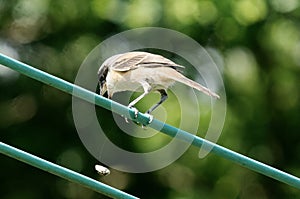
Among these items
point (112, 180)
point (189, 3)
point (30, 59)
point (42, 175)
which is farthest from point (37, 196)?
point (189, 3)

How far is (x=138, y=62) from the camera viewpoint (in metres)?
3.86

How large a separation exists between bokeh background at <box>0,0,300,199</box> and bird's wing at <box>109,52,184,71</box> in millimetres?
1694

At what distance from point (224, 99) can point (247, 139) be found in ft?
1.74

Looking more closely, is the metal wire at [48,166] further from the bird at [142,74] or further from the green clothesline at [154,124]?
the bird at [142,74]

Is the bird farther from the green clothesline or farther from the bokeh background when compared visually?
the bokeh background

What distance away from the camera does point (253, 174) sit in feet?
21.2

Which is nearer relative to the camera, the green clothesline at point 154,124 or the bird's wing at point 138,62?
the green clothesline at point 154,124

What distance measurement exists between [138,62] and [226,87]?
2125 mm

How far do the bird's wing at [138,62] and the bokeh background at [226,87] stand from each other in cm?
169

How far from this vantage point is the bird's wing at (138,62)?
379 cm

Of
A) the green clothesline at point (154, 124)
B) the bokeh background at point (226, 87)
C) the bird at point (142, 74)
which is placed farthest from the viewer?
the bokeh background at point (226, 87)

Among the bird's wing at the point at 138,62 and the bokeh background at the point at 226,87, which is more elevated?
the bird's wing at the point at 138,62

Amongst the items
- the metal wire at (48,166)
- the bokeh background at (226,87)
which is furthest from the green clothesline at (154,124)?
the bokeh background at (226,87)

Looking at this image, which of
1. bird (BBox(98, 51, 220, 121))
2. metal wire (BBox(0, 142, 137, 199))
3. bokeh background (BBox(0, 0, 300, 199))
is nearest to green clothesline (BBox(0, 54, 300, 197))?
metal wire (BBox(0, 142, 137, 199))
